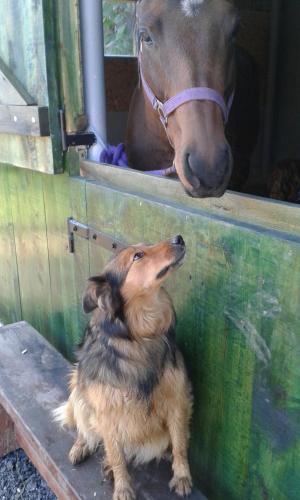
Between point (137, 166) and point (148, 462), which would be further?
point (137, 166)

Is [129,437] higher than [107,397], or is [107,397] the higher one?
[107,397]

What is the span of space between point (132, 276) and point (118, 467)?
818 mm

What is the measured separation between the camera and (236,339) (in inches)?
66.1

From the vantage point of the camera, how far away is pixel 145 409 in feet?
5.96

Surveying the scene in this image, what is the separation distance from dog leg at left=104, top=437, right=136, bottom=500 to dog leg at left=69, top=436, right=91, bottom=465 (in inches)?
9.5

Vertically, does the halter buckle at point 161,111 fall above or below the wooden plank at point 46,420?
above

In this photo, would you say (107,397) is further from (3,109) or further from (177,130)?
(3,109)

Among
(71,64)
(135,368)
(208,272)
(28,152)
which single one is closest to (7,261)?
(28,152)

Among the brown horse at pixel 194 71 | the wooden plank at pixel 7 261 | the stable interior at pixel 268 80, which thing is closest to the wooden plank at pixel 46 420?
the wooden plank at pixel 7 261

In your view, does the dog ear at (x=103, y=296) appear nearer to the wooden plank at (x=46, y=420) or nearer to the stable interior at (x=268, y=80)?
the wooden plank at (x=46, y=420)

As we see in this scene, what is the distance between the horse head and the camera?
1.53m

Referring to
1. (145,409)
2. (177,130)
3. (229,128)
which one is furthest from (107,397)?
(229,128)

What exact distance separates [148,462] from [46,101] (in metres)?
1.91

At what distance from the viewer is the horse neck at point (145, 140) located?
8.33ft
